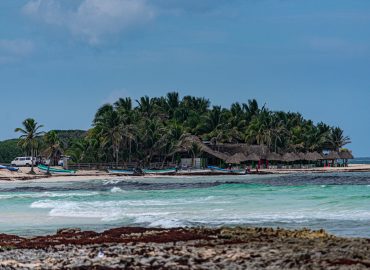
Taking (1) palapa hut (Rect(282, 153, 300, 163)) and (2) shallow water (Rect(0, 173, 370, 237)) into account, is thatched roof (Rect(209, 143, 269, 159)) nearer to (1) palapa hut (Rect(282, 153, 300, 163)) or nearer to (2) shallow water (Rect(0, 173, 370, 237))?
(1) palapa hut (Rect(282, 153, 300, 163))

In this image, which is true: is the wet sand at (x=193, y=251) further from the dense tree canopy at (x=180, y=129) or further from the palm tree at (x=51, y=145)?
the palm tree at (x=51, y=145)

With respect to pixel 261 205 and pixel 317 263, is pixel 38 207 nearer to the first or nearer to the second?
pixel 261 205


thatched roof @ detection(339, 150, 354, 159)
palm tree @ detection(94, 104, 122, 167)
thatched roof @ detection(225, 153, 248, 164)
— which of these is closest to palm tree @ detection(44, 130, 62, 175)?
palm tree @ detection(94, 104, 122, 167)

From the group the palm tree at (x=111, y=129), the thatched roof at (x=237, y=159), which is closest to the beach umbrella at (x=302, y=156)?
the thatched roof at (x=237, y=159)

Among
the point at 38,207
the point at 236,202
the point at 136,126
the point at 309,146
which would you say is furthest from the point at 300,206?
the point at 309,146

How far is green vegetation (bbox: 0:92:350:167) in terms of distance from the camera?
79750 mm

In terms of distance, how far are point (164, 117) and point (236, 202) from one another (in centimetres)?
6111

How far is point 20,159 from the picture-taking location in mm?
89875

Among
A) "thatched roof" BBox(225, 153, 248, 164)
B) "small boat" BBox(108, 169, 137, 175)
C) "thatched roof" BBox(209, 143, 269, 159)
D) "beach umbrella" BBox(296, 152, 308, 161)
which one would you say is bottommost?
"small boat" BBox(108, 169, 137, 175)

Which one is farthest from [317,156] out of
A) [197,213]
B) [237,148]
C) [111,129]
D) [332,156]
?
[197,213]

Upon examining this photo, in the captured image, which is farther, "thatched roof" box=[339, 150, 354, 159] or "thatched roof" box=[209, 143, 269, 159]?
"thatched roof" box=[339, 150, 354, 159]

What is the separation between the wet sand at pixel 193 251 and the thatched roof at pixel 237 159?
67176 mm

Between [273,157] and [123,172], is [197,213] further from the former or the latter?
[273,157]

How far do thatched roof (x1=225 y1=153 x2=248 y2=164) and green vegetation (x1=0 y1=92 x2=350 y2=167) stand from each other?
2.59 metres
